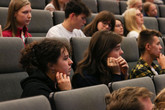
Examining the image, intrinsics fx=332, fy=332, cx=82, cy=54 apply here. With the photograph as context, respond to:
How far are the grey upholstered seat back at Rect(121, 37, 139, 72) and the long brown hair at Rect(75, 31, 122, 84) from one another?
256mm

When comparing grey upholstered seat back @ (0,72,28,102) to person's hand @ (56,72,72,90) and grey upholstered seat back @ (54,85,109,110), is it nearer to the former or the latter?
person's hand @ (56,72,72,90)

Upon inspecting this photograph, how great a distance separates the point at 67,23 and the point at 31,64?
0.51 meters

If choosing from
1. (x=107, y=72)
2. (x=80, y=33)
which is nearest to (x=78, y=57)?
(x=107, y=72)

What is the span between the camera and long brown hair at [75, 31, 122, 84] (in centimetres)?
81

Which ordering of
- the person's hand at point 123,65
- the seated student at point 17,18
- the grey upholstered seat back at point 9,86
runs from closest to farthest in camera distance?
the grey upholstered seat back at point 9,86, the person's hand at point 123,65, the seated student at point 17,18

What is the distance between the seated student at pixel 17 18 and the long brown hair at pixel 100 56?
0.27 m

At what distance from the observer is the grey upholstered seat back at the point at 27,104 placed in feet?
1.43

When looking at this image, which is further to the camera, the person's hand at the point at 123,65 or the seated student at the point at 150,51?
the seated student at the point at 150,51

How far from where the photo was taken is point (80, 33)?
3.94 ft

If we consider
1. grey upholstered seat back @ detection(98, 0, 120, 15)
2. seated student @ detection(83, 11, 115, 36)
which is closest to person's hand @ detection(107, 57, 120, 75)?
seated student @ detection(83, 11, 115, 36)

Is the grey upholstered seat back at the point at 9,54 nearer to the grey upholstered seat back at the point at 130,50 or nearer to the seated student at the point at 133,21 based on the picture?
the grey upholstered seat back at the point at 130,50

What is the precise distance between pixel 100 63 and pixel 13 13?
1.21 feet

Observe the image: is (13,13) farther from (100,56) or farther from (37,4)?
(37,4)

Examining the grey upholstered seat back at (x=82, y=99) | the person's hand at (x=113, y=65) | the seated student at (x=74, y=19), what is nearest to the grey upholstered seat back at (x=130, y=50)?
the seated student at (x=74, y=19)
